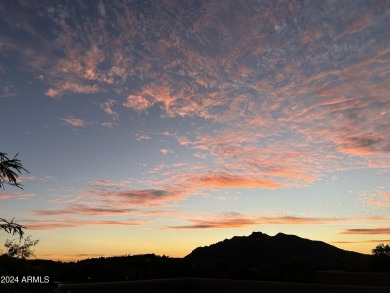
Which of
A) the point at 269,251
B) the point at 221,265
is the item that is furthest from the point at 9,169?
the point at 269,251

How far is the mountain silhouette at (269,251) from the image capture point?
44.4 meters

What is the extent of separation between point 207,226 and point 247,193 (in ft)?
29.0

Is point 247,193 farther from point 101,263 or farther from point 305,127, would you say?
point 101,263

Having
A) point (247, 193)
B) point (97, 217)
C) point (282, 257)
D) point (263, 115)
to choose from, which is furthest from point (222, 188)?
point (282, 257)

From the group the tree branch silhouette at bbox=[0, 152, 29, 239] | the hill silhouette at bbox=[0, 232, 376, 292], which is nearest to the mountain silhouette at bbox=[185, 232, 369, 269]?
the hill silhouette at bbox=[0, 232, 376, 292]

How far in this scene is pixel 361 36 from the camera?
11.9 meters

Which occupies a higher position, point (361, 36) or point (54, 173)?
point (361, 36)

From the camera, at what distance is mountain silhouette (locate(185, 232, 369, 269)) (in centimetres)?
4444

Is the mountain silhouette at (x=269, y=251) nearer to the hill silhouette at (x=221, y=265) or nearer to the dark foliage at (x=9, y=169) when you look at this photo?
the hill silhouette at (x=221, y=265)

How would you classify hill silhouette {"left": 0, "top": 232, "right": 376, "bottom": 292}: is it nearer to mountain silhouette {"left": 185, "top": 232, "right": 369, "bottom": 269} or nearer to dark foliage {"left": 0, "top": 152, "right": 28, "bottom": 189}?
mountain silhouette {"left": 185, "top": 232, "right": 369, "bottom": 269}

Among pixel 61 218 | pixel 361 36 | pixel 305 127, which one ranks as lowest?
pixel 61 218

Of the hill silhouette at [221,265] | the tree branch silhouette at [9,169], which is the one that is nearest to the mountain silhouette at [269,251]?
the hill silhouette at [221,265]

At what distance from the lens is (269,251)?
4806cm

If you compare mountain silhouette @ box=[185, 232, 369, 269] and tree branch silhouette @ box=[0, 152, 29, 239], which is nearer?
tree branch silhouette @ box=[0, 152, 29, 239]
